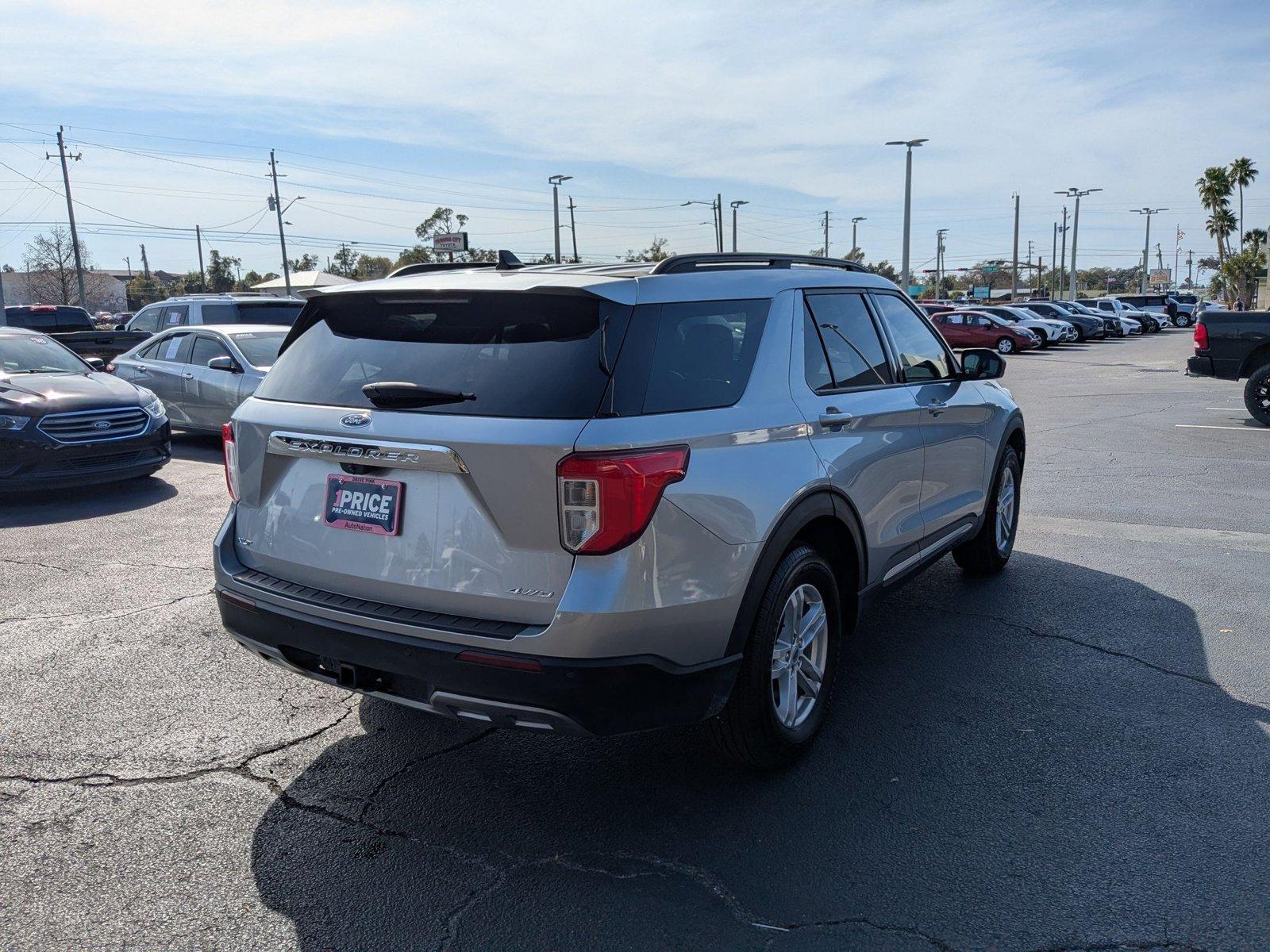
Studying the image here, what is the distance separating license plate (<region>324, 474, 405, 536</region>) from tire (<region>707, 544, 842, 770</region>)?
1244 millimetres

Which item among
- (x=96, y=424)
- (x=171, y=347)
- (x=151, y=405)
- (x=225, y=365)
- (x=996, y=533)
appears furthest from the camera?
(x=171, y=347)

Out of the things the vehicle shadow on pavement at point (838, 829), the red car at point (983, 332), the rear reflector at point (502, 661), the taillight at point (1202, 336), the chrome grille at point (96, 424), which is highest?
the taillight at point (1202, 336)

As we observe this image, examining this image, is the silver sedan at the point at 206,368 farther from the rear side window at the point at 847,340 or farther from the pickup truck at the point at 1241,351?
the pickup truck at the point at 1241,351

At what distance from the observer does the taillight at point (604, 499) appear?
2912 mm

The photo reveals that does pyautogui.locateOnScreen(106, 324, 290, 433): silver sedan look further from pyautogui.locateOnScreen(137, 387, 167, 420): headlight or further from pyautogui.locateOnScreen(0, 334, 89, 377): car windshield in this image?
pyautogui.locateOnScreen(0, 334, 89, 377): car windshield

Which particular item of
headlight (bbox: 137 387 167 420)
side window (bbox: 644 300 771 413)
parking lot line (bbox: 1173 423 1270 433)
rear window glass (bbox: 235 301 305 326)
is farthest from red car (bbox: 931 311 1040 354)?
side window (bbox: 644 300 771 413)

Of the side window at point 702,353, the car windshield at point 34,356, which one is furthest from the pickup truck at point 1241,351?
the car windshield at point 34,356

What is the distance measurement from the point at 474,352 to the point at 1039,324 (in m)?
39.8

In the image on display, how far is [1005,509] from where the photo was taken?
6.44m

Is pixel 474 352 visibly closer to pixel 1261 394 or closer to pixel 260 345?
pixel 260 345

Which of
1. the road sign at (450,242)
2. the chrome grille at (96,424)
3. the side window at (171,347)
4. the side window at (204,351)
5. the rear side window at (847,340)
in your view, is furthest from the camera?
the road sign at (450,242)

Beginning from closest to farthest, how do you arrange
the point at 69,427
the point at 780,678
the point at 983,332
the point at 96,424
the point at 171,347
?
the point at 780,678
the point at 69,427
the point at 96,424
the point at 171,347
the point at 983,332

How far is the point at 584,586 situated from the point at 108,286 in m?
149

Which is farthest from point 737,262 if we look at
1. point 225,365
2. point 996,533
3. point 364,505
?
point 225,365
